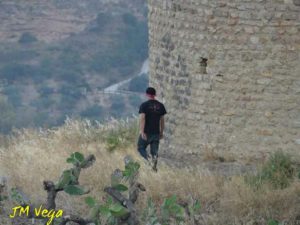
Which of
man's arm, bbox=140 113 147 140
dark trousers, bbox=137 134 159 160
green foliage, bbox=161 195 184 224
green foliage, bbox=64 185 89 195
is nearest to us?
green foliage, bbox=161 195 184 224

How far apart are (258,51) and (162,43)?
1710mm

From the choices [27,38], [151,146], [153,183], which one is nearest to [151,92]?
[151,146]

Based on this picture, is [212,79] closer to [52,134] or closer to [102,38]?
[52,134]

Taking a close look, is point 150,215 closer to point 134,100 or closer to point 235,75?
point 235,75

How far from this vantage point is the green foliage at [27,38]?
53844 mm

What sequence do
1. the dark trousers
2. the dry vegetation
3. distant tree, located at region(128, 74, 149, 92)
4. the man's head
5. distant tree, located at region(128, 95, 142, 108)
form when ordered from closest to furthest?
the dry vegetation < the man's head < the dark trousers < distant tree, located at region(128, 95, 142, 108) < distant tree, located at region(128, 74, 149, 92)

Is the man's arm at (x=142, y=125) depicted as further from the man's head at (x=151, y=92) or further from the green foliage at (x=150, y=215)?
the green foliage at (x=150, y=215)

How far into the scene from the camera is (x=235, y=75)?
15.3 m

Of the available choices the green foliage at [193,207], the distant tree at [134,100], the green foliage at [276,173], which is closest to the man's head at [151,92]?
the green foliage at [276,173]

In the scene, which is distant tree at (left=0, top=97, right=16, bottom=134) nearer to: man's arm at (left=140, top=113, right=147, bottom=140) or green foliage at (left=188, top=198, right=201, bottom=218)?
man's arm at (left=140, top=113, right=147, bottom=140)

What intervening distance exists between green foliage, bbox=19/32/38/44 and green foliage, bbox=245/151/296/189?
3940 centimetres

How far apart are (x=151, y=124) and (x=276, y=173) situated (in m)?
2.00

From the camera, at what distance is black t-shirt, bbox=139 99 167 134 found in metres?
15.6

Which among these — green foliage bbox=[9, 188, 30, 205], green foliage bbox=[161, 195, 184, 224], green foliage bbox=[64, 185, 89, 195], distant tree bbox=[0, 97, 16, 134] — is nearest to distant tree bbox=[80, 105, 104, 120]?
distant tree bbox=[0, 97, 16, 134]
